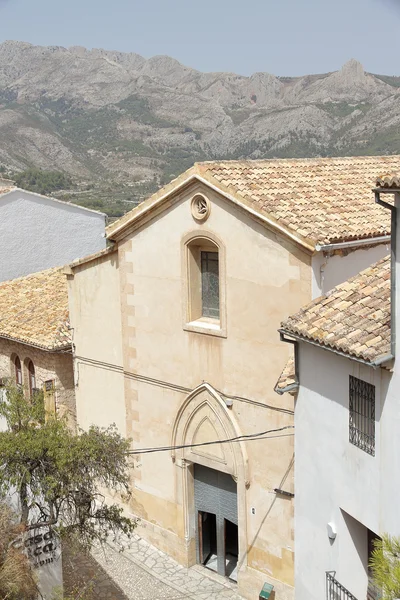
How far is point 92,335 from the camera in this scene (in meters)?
18.7

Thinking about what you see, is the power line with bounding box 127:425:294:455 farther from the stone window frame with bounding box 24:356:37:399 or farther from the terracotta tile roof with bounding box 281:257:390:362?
the stone window frame with bounding box 24:356:37:399

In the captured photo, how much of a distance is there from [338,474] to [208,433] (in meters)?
5.36

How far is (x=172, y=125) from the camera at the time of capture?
4793 inches

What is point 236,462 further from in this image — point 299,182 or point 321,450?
point 299,182

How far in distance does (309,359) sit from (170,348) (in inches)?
205

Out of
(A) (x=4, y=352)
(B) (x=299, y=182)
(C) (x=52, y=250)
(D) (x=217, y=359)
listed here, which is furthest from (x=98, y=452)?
(C) (x=52, y=250)

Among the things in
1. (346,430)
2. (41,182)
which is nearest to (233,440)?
(346,430)

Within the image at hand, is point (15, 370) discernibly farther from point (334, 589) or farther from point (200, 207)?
point (334, 589)

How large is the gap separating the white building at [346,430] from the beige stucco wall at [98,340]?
672 cm

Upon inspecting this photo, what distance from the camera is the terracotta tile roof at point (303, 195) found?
1417 centimetres

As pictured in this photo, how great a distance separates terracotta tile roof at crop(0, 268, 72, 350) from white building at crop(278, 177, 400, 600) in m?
8.93

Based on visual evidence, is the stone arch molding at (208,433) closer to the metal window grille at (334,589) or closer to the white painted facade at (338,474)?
the white painted facade at (338,474)

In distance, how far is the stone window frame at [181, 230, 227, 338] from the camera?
15.5 metres

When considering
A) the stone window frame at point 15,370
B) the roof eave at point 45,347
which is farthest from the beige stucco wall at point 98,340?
the stone window frame at point 15,370
